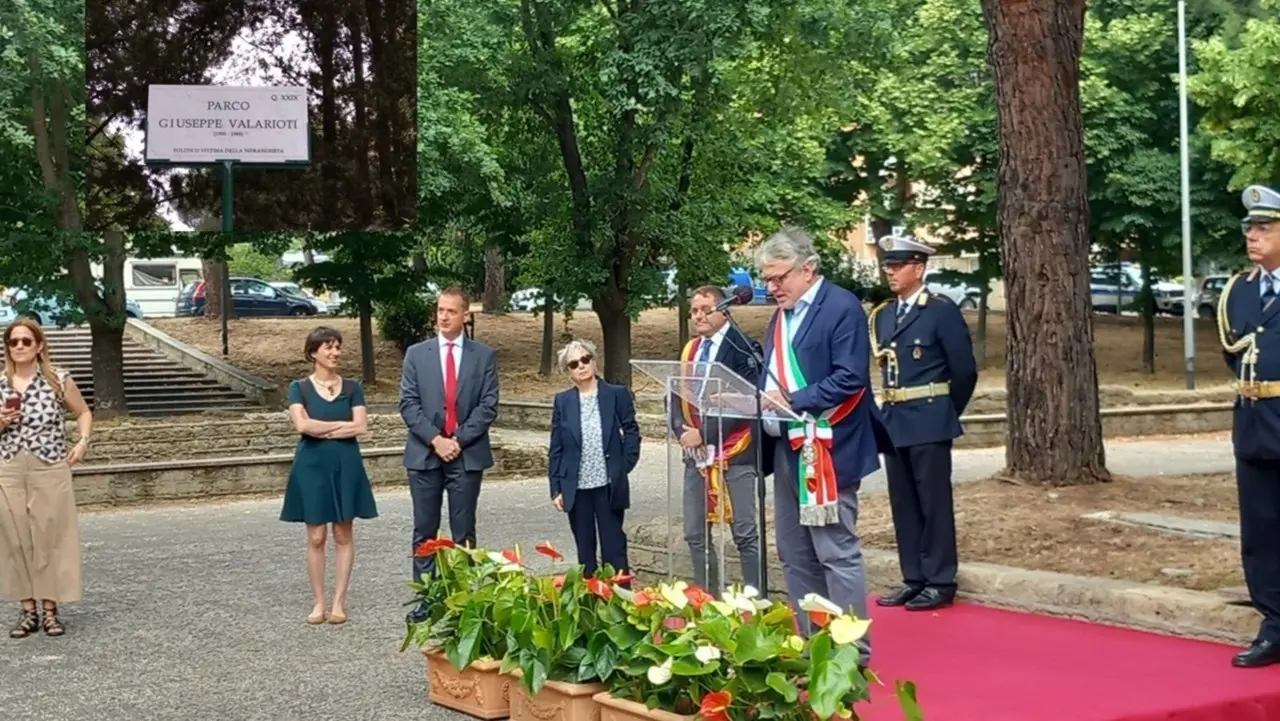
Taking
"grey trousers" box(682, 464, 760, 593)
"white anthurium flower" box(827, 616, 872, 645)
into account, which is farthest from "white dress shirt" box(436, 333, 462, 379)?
"white anthurium flower" box(827, 616, 872, 645)

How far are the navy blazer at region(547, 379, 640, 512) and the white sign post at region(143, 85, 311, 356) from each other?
11204mm

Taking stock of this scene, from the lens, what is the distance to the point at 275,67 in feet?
63.4

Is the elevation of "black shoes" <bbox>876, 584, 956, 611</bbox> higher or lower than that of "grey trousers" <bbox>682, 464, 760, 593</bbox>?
lower

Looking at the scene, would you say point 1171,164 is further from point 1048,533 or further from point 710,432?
point 710,432

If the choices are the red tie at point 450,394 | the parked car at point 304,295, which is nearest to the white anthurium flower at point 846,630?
the red tie at point 450,394

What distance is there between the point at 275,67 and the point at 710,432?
42.2 ft

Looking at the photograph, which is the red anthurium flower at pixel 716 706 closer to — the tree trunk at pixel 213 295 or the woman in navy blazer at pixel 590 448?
the woman in navy blazer at pixel 590 448

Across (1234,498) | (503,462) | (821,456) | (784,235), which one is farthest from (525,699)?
(503,462)

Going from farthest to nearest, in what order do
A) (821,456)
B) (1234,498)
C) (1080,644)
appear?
(1234,498) < (1080,644) < (821,456)

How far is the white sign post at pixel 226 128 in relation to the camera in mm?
18969

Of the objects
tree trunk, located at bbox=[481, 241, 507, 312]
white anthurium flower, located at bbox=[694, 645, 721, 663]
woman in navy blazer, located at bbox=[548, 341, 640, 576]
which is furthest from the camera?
tree trunk, located at bbox=[481, 241, 507, 312]

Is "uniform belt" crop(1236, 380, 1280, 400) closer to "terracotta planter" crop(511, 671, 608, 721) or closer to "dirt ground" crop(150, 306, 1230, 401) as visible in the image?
"terracotta planter" crop(511, 671, 608, 721)

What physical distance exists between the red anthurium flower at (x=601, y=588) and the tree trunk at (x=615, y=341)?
22184 millimetres

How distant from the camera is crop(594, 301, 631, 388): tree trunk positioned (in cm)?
2878
